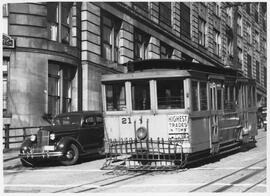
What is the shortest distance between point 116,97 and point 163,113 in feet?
5.36

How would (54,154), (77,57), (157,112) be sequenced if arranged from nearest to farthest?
(157,112)
(54,154)
(77,57)

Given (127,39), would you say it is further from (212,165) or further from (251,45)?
(212,165)

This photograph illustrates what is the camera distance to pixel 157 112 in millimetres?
11633

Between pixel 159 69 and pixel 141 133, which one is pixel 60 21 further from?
pixel 141 133

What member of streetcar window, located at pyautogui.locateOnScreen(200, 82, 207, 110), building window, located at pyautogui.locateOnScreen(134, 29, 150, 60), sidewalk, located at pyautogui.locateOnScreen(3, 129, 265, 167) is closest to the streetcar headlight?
streetcar window, located at pyautogui.locateOnScreen(200, 82, 207, 110)

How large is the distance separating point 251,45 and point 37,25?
35.4 ft

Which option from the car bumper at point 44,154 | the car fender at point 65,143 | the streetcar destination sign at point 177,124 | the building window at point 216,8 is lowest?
the car bumper at point 44,154

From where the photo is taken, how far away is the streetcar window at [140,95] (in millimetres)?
11867

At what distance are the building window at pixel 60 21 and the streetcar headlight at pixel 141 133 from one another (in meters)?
9.53

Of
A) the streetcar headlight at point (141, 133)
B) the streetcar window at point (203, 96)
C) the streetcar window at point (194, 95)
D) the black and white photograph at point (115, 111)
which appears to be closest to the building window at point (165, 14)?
the black and white photograph at point (115, 111)

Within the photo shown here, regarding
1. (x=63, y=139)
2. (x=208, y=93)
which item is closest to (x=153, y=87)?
(x=208, y=93)

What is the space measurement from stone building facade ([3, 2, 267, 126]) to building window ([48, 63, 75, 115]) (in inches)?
1.9

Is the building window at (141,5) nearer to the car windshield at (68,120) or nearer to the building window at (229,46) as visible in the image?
the building window at (229,46)

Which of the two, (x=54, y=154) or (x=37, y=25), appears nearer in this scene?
(x=54, y=154)
